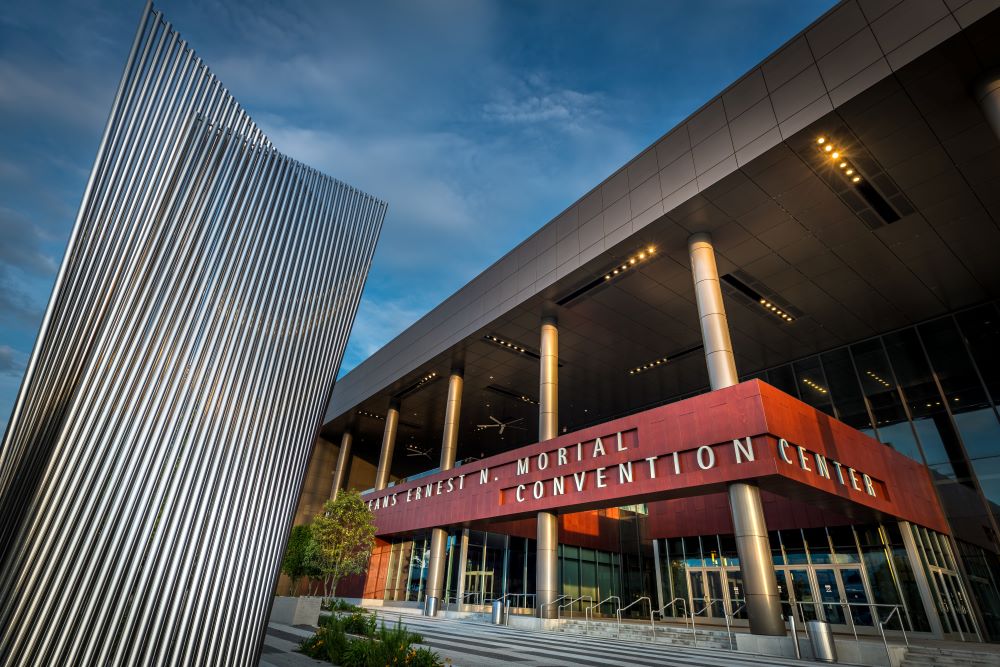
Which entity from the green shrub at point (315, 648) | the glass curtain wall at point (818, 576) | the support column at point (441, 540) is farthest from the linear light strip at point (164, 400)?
the support column at point (441, 540)

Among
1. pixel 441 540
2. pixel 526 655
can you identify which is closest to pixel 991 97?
pixel 526 655

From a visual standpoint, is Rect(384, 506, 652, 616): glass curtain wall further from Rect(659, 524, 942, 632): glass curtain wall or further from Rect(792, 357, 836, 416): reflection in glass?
Rect(792, 357, 836, 416): reflection in glass

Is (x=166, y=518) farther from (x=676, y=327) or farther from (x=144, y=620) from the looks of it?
(x=676, y=327)

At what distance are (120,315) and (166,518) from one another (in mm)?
1782

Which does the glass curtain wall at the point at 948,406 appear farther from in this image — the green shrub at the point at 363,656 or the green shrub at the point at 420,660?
the green shrub at the point at 363,656

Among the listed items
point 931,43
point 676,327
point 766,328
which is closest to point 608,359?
point 676,327

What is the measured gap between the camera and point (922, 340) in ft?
63.0

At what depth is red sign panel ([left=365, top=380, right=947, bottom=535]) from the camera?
12.3m

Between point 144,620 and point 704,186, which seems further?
point 704,186

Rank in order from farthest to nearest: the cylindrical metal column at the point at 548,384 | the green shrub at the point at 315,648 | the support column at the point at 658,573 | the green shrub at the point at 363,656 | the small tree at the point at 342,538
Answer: the support column at the point at 658,573, the cylindrical metal column at the point at 548,384, the small tree at the point at 342,538, the green shrub at the point at 315,648, the green shrub at the point at 363,656

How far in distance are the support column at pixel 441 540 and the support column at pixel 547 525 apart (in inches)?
213

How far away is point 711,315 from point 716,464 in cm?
428

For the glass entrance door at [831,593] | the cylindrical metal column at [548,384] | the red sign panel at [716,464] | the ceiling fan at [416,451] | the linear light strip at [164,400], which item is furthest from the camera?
the ceiling fan at [416,451]

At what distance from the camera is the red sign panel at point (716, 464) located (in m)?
12.3
